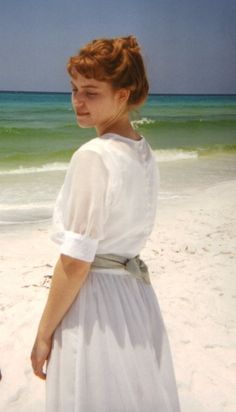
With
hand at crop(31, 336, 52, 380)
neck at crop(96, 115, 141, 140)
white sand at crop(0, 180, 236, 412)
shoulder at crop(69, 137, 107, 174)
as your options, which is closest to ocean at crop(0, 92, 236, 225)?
neck at crop(96, 115, 141, 140)

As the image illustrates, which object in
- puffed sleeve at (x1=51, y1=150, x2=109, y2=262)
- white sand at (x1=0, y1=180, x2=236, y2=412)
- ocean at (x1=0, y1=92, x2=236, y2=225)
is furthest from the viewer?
ocean at (x1=0, y1=92, x2=236, y2=225)

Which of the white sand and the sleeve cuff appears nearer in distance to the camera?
the sleeve cuff

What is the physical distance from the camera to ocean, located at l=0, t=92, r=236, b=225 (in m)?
4.04

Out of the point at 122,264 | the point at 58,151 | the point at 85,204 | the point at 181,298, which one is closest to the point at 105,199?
the point at 85,204

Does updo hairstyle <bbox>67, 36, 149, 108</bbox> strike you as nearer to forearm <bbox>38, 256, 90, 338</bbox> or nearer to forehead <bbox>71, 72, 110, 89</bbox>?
forehead <bbox>71, 72, 110, 89</bbox>

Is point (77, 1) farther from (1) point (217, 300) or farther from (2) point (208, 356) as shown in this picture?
(2) point (208, 356)

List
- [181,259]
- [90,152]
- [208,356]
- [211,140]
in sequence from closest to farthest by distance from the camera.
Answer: [90,152], [208,356], [181,259], [211,140]

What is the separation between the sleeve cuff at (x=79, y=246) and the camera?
700mm

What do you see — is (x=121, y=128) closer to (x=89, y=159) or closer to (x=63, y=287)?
(x=89, y=159)

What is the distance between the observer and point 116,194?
703 millimetres

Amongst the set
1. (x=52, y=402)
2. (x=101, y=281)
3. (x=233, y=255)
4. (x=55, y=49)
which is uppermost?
(x=101, y=281)

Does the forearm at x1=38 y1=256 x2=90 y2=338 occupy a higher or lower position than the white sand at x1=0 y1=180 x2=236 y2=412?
higher

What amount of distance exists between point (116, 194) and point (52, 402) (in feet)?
1.10

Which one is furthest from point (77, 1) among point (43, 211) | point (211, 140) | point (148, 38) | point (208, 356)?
point (211, 140)
